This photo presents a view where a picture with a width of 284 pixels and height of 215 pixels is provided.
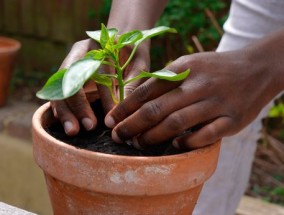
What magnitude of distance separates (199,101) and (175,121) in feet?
0.18

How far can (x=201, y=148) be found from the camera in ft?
3.46

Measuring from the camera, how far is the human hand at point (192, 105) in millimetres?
1024

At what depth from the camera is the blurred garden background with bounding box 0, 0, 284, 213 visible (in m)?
2.83

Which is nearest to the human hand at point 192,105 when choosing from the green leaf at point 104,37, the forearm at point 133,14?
the green leaf at point 104,37

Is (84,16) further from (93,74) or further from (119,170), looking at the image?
(119,170)

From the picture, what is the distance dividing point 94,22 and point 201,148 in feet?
8.11

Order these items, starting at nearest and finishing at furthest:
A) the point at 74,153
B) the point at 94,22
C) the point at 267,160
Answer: the point at 74,153, the point at 267,160, the point at 94,22

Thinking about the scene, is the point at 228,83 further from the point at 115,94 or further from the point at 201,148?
the point at 115,94

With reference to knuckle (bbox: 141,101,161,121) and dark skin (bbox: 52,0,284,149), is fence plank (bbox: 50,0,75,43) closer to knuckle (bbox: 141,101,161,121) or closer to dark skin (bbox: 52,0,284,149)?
dark skin (bbox: 52,0,284,149)

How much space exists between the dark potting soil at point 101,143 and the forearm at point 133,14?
30 centimetres

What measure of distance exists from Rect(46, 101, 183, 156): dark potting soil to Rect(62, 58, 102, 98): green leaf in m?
0.17

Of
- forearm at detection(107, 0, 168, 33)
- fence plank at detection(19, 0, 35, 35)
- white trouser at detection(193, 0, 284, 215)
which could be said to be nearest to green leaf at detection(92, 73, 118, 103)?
forearm at detection(107, 0, 168, 33)

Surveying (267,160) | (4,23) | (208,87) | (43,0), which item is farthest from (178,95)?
(4,23)

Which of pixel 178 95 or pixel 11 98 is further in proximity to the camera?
pixel 11 98
